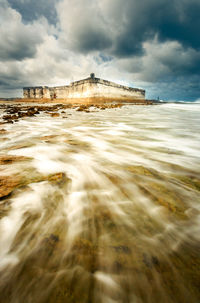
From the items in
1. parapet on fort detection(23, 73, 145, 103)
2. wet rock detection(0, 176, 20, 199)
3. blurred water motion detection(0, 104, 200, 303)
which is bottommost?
blurred water motion detection(0, 104, 200, 303)

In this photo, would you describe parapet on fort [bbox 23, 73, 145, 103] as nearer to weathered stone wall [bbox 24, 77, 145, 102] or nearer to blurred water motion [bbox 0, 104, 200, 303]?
weathered stone wall [bbox 24, 77, 145, 102]

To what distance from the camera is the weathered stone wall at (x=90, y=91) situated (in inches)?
2087

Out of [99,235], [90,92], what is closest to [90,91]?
[90,92]

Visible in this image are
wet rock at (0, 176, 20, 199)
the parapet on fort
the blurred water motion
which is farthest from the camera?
the parapet on fort

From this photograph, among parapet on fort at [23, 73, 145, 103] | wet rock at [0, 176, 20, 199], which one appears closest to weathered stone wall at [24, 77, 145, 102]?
parapet on fort at [23, 73, 145, 103]

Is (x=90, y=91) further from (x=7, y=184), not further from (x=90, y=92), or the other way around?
(x=7, y=184)

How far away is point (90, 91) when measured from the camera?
53.4 metres

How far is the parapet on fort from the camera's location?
5222 cm

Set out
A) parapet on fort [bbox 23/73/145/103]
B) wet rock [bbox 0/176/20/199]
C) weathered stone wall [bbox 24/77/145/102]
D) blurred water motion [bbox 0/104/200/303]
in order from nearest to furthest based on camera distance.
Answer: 1. blurred water motion [bbox 0/104/200/303]
2. wet rock [bbox 0/176/20/199]
3. parapet on fort [bbox 23/73/145/103]
4. weathered stone wall [bbox 24/77/145/102]

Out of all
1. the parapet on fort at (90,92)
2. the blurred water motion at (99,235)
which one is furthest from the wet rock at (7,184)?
the parapet on fort at (90,92)

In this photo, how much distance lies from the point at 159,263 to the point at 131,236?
8.3 inches

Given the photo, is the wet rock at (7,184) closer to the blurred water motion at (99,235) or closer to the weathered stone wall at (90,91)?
the blurred water motion at (99,235)

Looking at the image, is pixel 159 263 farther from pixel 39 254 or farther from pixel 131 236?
pixel 39 254

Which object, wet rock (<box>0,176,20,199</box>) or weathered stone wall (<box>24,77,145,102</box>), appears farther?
weathered stone wall (<box>24,77,145,102</box>)
